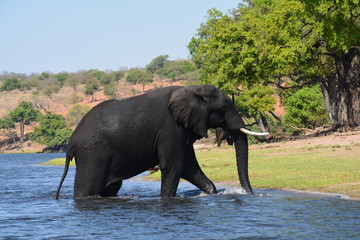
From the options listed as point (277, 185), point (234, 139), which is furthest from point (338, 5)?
point (234, 139)

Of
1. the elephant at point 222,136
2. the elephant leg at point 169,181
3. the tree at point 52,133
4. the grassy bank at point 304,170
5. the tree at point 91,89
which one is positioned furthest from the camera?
the tree at point 91,89

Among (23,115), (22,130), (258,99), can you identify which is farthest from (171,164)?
(22,130)

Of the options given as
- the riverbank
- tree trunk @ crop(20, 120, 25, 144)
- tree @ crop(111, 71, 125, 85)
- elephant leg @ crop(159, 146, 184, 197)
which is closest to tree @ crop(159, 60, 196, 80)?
tree @ crop(111, 71, 125, 85)

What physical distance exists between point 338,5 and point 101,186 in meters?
22.9

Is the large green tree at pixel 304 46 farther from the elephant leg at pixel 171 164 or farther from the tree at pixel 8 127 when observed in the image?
the tree at pixel 8 127

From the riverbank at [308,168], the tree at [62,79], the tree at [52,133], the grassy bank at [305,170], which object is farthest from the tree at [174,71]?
the grassy bank at [305,170]

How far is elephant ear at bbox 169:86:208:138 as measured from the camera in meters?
15.6

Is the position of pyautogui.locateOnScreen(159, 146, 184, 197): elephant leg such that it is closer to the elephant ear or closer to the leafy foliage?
the elephant ear

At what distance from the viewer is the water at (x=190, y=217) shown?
11078mm

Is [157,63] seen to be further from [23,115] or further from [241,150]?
[241,150]

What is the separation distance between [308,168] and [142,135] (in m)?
9.61

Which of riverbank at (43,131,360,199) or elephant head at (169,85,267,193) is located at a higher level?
elephant head at (169,85,267,193)

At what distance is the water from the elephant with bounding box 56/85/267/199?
0.69 metres

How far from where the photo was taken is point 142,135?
15766 mm
